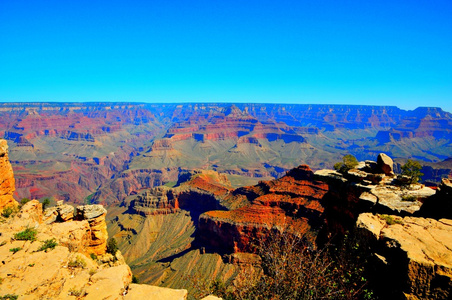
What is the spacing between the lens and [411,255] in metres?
8.38

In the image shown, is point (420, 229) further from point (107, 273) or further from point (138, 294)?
point (107, 273)

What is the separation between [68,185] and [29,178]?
2379 centimetres

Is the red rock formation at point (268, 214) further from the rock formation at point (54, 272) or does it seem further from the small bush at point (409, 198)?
the rock formation at point (54, 272)

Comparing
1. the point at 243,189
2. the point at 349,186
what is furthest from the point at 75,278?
the point at 243,189

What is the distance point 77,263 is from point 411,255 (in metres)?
15.2

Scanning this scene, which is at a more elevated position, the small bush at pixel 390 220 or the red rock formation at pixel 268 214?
the small bush at pixel 390 220

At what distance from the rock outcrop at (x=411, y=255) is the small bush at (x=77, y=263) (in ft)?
46.1

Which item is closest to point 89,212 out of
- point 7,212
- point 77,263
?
point 7,212

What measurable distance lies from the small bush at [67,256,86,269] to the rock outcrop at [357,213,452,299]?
14.1 meters

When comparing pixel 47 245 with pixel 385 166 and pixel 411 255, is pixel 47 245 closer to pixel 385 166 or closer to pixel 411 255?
pixel 411 255

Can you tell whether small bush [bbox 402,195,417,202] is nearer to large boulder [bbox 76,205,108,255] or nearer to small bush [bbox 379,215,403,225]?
small bush [bbox 379,215,403,225]

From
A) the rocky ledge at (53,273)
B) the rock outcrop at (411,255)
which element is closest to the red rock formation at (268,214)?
the rock outcrop at (411,255)

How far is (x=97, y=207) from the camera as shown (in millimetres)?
23625

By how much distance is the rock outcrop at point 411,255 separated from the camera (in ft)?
24.9
